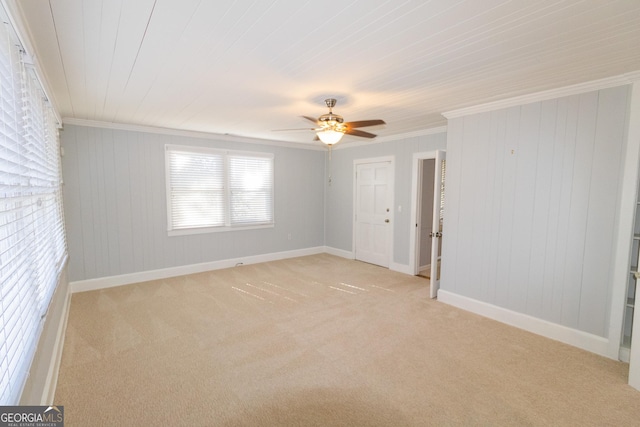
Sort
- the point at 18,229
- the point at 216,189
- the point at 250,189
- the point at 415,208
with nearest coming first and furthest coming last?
the point at 18,229
the point at 415,208
the point at 216,189
the point at 250,189

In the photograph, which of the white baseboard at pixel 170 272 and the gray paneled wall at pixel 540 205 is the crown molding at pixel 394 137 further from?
the white baseboard at pixel 170 272

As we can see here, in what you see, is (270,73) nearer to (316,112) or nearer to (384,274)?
(316,112)

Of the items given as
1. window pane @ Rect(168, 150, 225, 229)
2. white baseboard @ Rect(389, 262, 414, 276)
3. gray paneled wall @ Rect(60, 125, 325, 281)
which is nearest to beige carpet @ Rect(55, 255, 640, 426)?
gray paneled wall @ Rect(60, 125, 325, 281)

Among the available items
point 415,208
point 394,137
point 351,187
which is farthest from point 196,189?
point 415,208

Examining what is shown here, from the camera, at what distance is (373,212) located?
19.7 feet

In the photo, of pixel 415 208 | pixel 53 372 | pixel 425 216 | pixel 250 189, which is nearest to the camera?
pixel 53 372

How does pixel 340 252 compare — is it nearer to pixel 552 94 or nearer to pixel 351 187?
pixel 351 187

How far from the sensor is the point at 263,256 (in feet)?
20.1

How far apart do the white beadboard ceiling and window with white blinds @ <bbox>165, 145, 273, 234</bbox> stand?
5.69 feet

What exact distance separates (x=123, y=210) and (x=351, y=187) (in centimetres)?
417

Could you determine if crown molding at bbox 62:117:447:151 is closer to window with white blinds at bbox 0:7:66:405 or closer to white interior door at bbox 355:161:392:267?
white interior door at bbox 355:161:392:267

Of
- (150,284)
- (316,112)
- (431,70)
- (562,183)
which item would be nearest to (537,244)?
(562,183)

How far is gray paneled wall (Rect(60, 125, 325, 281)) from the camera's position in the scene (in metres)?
4.26

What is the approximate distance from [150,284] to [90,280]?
2.58 ft
